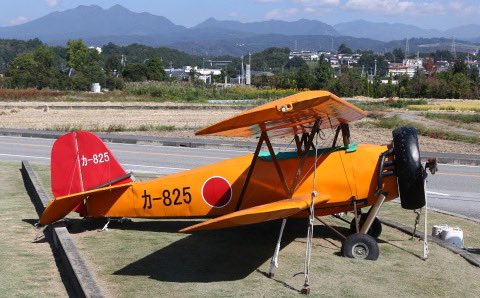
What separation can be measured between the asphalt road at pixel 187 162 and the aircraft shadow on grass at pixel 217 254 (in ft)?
17.2

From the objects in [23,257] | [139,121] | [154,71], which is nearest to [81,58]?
[154,71]

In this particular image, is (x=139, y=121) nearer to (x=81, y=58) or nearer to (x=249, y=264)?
(x=249, y=264)

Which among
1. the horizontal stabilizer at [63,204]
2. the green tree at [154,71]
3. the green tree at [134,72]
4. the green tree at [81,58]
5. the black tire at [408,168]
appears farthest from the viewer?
the green tree at [81,58]

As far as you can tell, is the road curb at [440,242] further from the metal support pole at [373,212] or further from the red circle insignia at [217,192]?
the red circle insignia at [217,192]

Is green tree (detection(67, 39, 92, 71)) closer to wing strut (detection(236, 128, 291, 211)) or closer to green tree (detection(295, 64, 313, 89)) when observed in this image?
green tree (detection(295, 64, 313, 89))

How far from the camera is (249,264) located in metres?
8.78

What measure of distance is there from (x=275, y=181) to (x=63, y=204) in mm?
2943

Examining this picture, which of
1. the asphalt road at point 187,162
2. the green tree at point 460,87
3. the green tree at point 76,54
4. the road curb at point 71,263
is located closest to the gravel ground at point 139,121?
the asphalt road at point 187,162

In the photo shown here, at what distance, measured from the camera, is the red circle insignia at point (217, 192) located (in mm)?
9852

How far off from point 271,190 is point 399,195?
170cm

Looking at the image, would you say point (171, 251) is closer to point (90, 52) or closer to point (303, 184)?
point (303, 184)

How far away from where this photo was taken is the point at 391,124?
34.8 meters

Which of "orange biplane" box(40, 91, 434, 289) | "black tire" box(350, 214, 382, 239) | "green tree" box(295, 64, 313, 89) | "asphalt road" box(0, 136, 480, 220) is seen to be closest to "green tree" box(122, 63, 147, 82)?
"green tree" box(295, 64, 313, 89)

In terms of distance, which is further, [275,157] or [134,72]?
[134,72]
